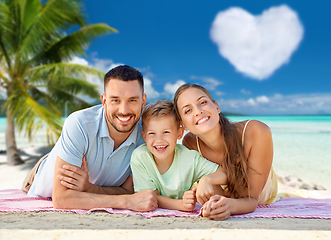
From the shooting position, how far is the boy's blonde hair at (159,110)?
2.65m

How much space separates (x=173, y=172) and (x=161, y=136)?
40 cm

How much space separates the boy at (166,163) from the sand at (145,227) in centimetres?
41

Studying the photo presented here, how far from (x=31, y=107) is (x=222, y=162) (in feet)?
21.7

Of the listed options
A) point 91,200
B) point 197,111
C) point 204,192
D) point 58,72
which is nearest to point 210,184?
point 204,192

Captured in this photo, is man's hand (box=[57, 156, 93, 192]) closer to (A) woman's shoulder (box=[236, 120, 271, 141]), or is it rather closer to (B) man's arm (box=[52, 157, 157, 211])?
(B) man's arm (box=[52, 157, 157, 211])

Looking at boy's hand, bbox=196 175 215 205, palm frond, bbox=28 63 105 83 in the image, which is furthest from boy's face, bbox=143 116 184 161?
palm frond, bbox=28 63 105 83

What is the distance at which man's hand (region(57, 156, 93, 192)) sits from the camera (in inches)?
101

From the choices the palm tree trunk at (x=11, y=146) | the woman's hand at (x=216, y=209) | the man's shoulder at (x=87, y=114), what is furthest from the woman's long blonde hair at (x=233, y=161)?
the palm tree trunk at (x=11, y=146)

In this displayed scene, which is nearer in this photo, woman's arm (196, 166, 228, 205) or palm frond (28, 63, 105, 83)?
woman's arm (196, 166, 228, 205)

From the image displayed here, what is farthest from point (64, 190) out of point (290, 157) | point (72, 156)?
point (290, 157)

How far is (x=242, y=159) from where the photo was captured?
265cm

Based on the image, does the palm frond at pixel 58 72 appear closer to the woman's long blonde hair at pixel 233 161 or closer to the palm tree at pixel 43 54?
the palm tree at pixel 43 54

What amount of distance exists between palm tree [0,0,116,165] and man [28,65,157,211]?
5.38m
